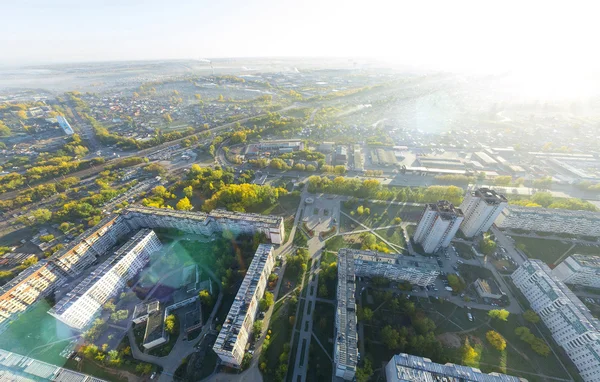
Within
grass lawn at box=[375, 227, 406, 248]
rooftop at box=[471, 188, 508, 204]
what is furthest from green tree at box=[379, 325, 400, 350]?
rooftop at box=[471, 188, 508, 204]

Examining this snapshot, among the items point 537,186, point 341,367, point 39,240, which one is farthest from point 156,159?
point 537,186

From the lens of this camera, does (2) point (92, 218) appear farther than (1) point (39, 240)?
Yes

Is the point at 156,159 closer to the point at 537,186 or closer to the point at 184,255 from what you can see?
the point at 184,255

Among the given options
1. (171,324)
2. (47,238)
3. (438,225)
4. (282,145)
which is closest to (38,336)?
(171,324)

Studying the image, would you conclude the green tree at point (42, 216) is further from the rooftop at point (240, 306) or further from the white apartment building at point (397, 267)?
the white apartment building at point (397, 267)

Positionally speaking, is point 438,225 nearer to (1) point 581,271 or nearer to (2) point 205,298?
(1) point 581,271

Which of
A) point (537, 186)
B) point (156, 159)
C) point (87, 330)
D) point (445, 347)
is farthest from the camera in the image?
point (156, 159)

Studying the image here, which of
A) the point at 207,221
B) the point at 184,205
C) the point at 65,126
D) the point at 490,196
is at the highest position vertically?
the point at 490,196
